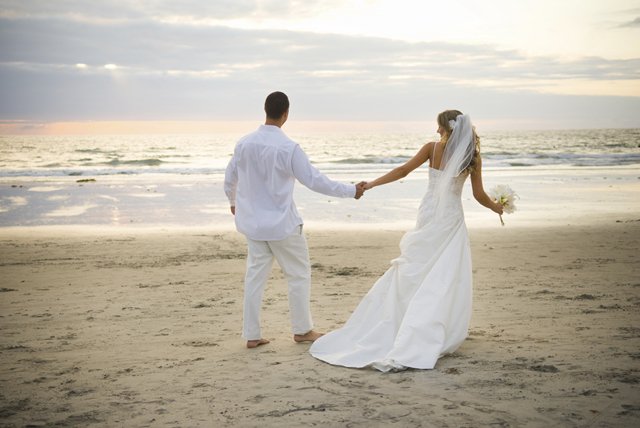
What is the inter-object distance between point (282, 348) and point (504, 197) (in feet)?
7.73

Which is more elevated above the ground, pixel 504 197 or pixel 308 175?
pixel 308 175

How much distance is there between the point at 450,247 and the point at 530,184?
1714 centimetres

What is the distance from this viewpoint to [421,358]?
461 cm

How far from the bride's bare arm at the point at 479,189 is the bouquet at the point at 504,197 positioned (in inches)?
2.1

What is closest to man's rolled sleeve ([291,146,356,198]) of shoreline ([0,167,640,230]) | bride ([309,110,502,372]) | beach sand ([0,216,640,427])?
bride ([309,110,502,372])

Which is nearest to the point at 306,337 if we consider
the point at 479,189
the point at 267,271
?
the point at 267,271

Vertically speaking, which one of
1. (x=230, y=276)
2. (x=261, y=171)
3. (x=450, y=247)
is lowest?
(x=230, y=276)

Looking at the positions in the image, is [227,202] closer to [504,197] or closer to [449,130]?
[504,197]

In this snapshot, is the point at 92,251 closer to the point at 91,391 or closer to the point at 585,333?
the point at 91,391

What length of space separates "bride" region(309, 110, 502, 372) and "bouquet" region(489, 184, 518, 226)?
15.0 inches

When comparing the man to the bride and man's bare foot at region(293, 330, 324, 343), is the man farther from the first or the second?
the bride

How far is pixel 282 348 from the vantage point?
5.25 meters

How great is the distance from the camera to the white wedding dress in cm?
473

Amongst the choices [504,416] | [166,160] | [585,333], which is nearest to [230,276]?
[585,333]
